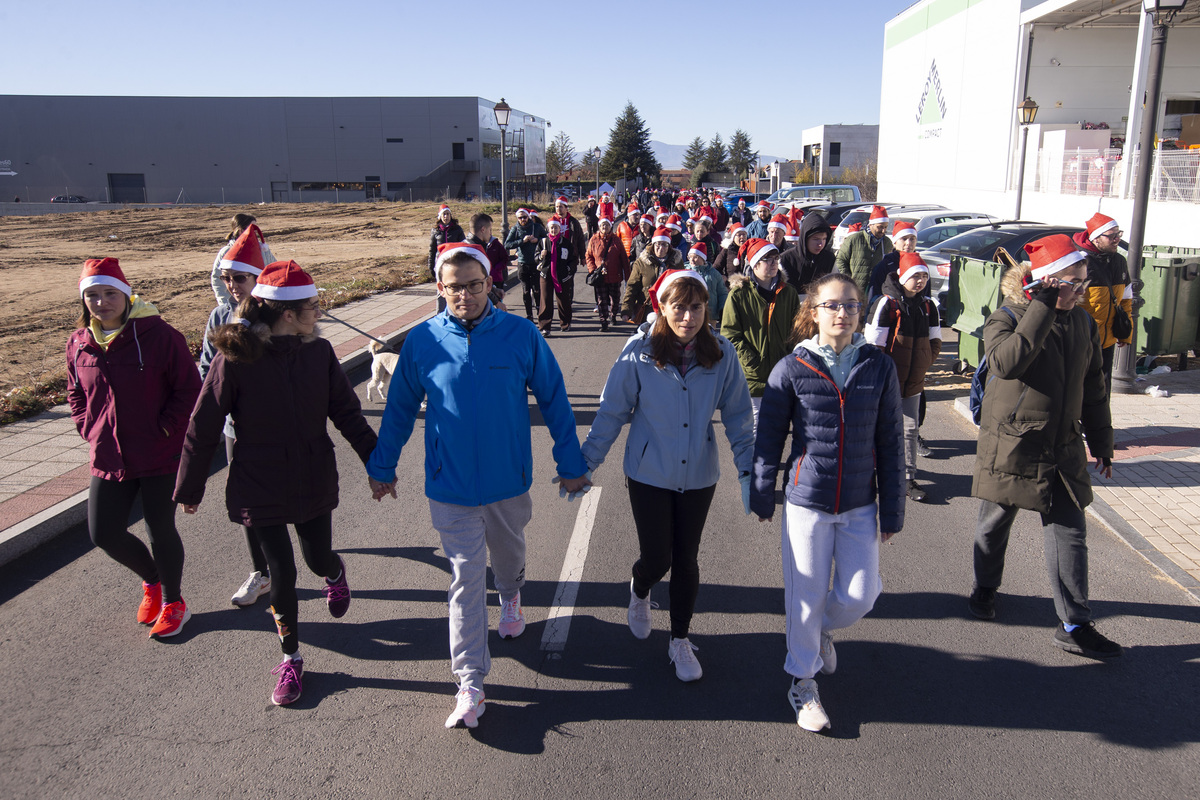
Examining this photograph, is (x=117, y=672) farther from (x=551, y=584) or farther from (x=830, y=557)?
(x=830, y=557)

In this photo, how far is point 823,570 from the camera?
333cm

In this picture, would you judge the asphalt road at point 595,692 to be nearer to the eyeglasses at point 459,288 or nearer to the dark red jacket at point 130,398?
the dark red jacket at point 130,398

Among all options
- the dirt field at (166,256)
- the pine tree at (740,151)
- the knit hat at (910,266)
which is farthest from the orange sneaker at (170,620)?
the pine tree at (740,151)

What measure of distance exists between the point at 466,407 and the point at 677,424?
36.1 inches

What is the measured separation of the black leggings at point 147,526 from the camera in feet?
13.1

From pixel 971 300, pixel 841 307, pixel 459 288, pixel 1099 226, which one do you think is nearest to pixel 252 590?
pixel 459 288

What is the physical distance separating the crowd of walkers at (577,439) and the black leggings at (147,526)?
0.01m

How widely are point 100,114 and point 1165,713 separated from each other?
81065 millimetres

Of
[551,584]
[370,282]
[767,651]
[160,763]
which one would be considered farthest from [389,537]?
[370,282]

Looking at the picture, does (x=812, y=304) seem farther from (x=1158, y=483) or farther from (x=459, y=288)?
(x=1158, y=483)

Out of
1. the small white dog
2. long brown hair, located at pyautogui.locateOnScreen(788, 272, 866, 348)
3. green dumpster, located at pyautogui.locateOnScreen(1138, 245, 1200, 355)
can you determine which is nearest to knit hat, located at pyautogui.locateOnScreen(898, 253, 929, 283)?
long brown hair, located at pyautogui.locateOnScreen(788, 272, 866, 348)

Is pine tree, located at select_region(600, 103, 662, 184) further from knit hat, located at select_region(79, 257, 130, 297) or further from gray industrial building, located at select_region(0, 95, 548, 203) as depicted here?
knit hat, located at select_region(79, 257, 130, 297)

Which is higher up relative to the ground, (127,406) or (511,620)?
(127,406)

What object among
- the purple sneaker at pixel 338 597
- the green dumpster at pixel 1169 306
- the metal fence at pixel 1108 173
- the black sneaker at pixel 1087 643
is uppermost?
the metal fence at pixel 1108 173
